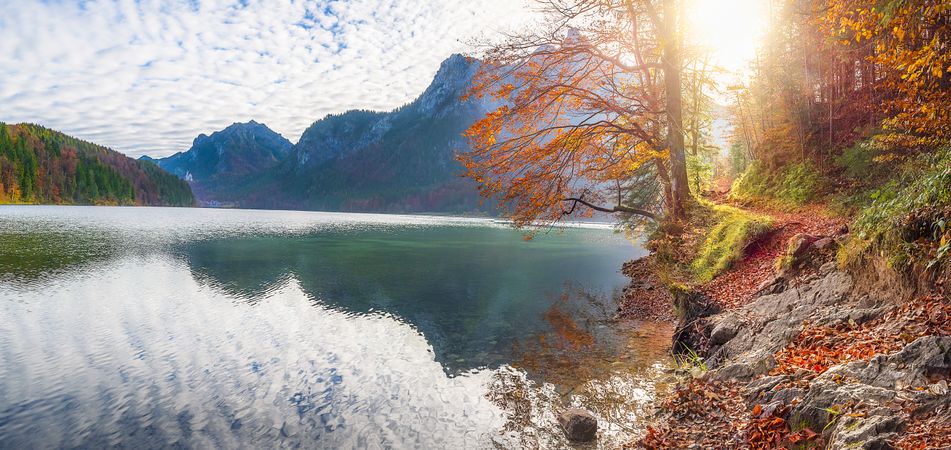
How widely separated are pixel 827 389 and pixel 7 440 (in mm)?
15516

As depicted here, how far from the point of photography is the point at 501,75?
1343cm

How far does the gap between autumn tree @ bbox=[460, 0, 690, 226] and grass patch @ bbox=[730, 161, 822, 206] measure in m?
6.85

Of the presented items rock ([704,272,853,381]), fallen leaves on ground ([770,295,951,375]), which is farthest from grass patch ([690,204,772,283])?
fallen leaves on ground ([770,295,951,375])

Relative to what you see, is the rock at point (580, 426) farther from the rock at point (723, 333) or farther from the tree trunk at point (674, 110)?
the tree trunk at point (674, 110)

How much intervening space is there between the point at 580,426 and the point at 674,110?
11798 millimetres

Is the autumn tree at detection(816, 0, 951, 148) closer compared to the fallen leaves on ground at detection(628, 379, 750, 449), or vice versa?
the fallen leaves on ground at detection(628, 379, 750, 449)

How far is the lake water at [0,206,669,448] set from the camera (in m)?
9.65

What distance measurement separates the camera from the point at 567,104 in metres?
16.0

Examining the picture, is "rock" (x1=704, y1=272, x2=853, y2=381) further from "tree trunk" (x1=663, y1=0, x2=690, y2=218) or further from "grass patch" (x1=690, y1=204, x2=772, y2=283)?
"tree trunk" (x1=663, y1=0, x2=690, y2=218)

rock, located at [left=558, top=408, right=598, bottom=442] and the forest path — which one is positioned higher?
the forest path

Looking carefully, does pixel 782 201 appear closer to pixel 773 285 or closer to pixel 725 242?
pixel 725 242

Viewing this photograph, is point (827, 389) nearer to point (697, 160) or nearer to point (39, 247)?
point (697, 160)

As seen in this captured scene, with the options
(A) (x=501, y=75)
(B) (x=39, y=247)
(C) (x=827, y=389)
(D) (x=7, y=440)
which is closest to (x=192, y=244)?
(B) (x=39, y=247)

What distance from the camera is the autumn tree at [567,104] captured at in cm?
1366
